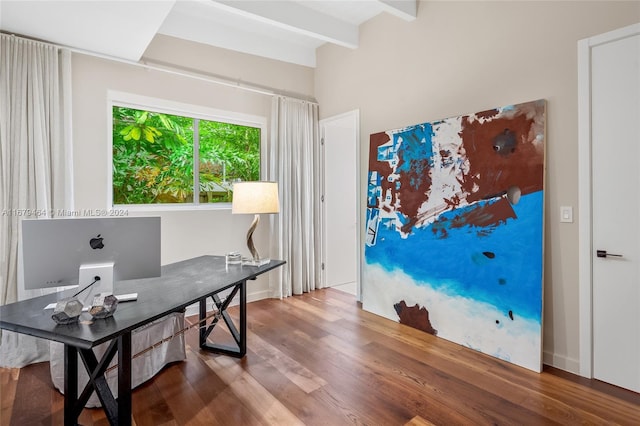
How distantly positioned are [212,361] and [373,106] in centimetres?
302

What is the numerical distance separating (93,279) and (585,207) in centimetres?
308

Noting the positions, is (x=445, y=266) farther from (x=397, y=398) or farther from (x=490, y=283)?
(x=397, y=398)

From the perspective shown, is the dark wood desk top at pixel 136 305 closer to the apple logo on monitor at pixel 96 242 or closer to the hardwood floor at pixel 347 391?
the apple logo on monitor at pixel 96 242

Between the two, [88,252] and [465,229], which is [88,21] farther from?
[465,229]

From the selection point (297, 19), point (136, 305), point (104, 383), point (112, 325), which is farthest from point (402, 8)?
point (104, 383)

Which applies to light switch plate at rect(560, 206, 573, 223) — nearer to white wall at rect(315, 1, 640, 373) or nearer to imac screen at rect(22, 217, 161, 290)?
white wall at rect(315, 1, 640, 373)

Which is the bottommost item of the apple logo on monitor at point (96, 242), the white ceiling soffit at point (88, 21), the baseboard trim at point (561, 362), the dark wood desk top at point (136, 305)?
the baseboard trim at point (561, 362)

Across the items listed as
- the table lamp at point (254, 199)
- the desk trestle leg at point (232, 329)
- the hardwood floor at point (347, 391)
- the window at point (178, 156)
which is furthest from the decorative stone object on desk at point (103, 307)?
the window at point (178, 156)

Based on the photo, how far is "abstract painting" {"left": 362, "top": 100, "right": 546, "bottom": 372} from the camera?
99.5 inches

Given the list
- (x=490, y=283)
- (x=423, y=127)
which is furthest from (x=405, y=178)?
(x=490, y=283)

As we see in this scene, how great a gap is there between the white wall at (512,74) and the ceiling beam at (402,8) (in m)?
0.08

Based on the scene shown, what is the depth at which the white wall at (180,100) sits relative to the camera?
10.2 feet

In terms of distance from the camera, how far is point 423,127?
10.6ft

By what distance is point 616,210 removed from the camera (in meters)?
2.21
